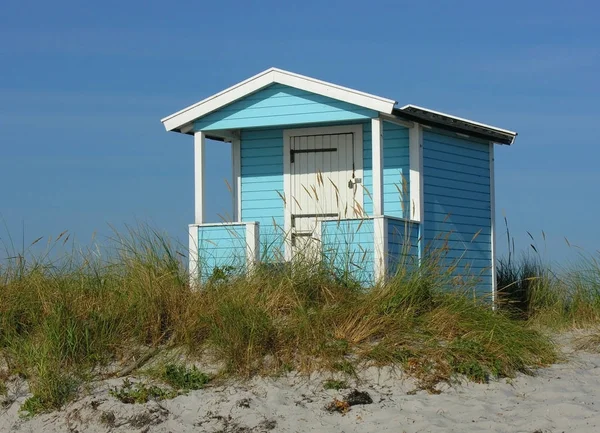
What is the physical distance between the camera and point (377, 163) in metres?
13.2

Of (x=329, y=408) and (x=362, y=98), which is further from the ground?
(x=362, y=98)

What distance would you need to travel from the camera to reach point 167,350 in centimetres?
995

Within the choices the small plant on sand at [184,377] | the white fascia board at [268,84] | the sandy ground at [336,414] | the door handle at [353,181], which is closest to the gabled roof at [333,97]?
the white fascia board at [268,84]

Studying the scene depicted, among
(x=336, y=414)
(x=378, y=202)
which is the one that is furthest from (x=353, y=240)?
(x=336, y=414)

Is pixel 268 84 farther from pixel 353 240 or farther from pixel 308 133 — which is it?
pixel 353 240

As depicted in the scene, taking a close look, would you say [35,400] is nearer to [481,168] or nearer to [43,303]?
[43,303]

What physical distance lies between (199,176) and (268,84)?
187 centimetres

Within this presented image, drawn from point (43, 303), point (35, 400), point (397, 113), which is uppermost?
point (397, 113)

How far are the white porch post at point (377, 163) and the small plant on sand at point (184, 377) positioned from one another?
4.53 m

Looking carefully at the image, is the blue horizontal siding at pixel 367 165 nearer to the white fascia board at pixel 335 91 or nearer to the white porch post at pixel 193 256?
the white fascia board at pixel 335 91

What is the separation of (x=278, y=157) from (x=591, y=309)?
5.52 meters

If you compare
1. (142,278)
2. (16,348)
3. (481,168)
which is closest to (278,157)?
(481,168)

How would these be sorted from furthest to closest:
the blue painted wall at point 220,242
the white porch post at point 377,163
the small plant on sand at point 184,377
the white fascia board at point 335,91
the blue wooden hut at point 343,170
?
the blue painted wall at point 220,242 → the blue wooden hut at point 343,170 → the white fascia board at point 335,91 → the white porch post at point 377,163 → the small plant on sand at point 184,377

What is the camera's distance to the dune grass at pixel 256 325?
937 cm
